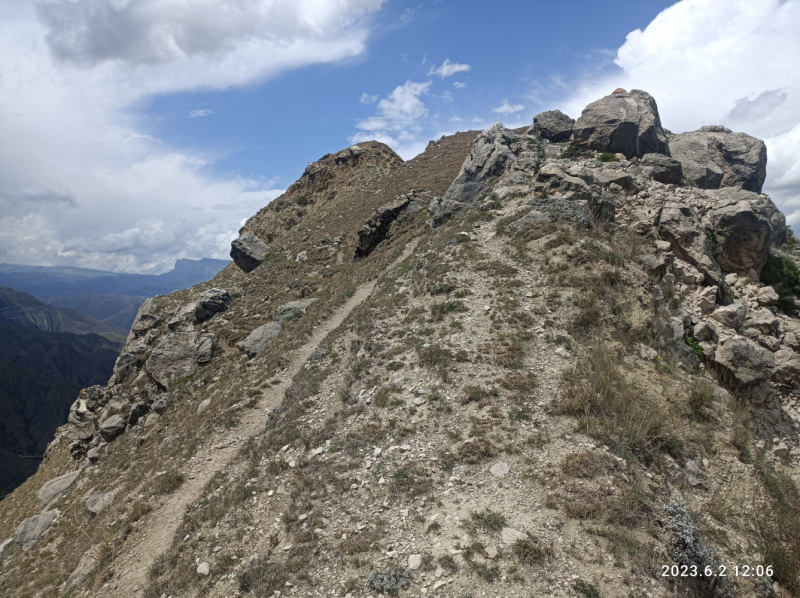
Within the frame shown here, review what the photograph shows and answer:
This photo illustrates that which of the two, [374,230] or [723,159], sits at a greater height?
[723,159]

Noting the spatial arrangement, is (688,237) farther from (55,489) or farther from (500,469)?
(55,489)

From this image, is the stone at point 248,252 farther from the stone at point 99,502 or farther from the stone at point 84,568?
the stone at point 84,568

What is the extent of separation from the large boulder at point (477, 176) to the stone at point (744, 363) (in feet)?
61.6

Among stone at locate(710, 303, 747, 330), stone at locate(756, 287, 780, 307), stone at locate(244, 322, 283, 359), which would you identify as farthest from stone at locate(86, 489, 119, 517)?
stone at locate(756, 287, 780, 307)

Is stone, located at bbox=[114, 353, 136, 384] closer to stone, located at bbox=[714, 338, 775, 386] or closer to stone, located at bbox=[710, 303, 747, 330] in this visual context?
stone, located at bbox=[714, 338, 775, 386]

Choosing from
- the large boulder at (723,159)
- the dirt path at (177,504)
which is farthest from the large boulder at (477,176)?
the large boulder at (723,159)

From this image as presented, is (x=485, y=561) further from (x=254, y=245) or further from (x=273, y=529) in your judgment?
(x=254, y=245)

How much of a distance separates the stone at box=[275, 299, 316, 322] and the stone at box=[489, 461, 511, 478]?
67.0 ft

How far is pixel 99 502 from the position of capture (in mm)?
16188

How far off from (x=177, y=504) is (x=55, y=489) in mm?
15230

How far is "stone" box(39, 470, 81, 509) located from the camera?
21.1m

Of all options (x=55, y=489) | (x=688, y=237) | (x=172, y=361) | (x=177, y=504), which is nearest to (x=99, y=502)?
(x=177, y=504)

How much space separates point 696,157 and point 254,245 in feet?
159

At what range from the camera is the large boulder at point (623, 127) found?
107 feet
